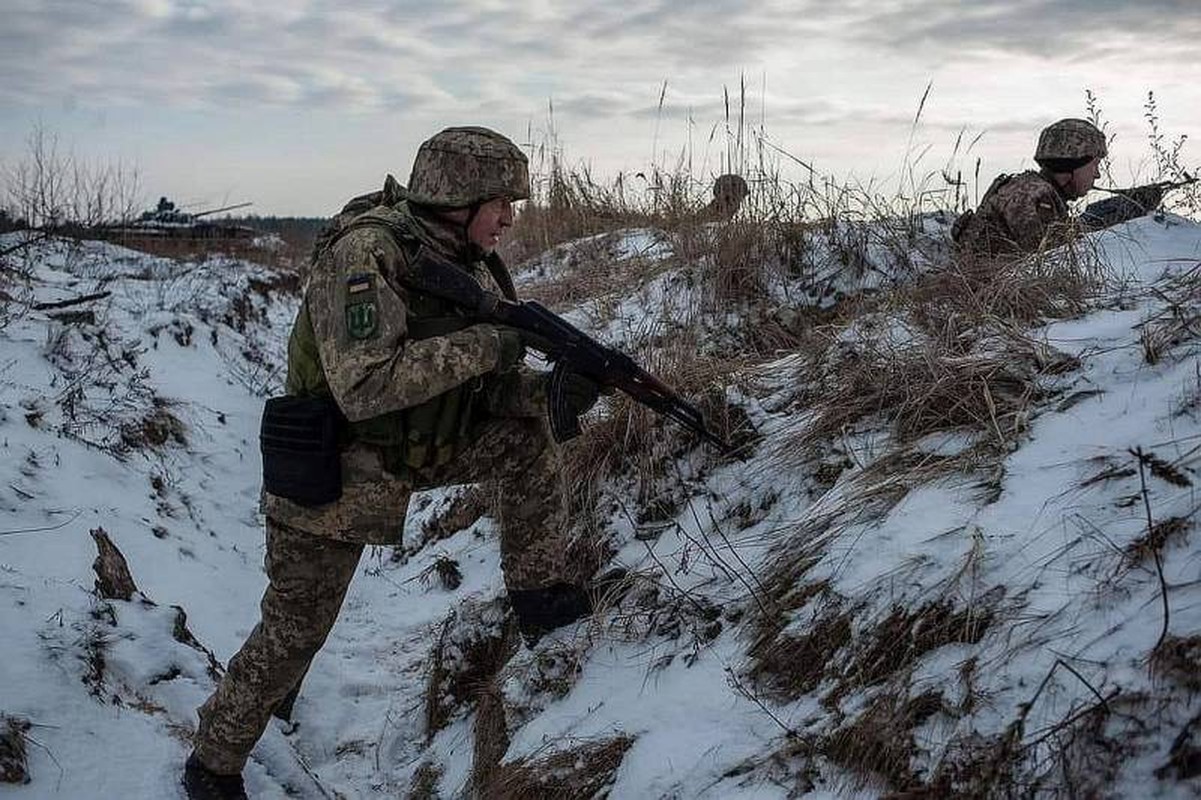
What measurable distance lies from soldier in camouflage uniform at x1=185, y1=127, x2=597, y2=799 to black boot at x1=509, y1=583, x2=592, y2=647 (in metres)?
0.46

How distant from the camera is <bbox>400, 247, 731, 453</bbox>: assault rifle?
8.84 ft

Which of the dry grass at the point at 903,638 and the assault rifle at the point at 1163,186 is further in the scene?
the assault rifle at the point at 1163,186

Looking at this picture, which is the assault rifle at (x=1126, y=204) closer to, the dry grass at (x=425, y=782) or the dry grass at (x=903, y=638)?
the dry grass at (x=903, y=638)

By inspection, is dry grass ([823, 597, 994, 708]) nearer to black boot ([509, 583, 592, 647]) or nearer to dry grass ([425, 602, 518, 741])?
black boot ([509, 583, 592, 647])

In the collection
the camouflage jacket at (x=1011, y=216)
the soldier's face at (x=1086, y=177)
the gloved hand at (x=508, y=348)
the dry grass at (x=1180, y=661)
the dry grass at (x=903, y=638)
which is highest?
the soldier's face at (x=1086, y=177)

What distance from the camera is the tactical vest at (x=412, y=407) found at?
2676 millimetres

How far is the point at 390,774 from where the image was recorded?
3.28m

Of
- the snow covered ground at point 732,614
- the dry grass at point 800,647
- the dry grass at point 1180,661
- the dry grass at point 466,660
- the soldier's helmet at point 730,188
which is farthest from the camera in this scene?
the soldier's helmet at point 730,188

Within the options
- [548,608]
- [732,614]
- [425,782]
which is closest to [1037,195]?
[732,614]

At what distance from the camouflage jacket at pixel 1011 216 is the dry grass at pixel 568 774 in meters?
2.95

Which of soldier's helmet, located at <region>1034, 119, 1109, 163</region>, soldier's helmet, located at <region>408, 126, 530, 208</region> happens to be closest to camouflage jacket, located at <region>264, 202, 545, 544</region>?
soldier's helmet, located at <region>408, 126, 530, 208</region>

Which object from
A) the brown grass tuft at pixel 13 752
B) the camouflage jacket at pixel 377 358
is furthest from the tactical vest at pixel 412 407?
the brown grass tuft at pixel 13 752

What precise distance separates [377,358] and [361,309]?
13cm

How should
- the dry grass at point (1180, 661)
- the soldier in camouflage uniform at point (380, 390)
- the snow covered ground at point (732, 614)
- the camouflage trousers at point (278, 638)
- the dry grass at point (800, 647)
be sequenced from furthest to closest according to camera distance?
the camouflage trousers at point (278, 638) < the soldier in camouflage uniform at point (380, 390) < the dry grass at point (800, 647) < the snow covered ground at point (732, 614) < the dry grass at point (1180, 661)
